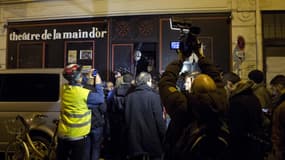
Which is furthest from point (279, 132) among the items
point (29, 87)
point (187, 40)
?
point (29, 87)

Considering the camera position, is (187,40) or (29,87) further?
(29,87)

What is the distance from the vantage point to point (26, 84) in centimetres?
722

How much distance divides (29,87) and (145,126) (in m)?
3.33

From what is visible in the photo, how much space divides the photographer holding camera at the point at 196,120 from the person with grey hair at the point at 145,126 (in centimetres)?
201

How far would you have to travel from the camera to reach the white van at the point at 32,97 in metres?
6.92

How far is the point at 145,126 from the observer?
484 cm

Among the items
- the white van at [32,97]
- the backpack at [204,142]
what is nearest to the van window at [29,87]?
the white van at [32,97]

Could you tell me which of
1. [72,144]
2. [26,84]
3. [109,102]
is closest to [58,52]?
[26,84]

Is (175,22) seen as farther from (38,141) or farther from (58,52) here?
(58,52)

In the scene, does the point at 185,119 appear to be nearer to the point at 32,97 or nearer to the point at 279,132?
the point at 279,132

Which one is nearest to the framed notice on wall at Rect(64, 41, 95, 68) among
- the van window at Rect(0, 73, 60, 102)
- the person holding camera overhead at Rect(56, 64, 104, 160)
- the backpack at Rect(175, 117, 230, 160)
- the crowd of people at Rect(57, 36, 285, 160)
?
the van window at Rect(0, 73, 60, 102)

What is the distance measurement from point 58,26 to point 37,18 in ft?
2.38

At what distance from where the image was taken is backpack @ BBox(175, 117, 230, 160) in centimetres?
253

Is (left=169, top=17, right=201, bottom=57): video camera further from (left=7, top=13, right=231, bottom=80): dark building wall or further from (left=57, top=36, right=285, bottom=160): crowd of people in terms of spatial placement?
(left=7, top=13, right=231, bottom=80): dark building wall
